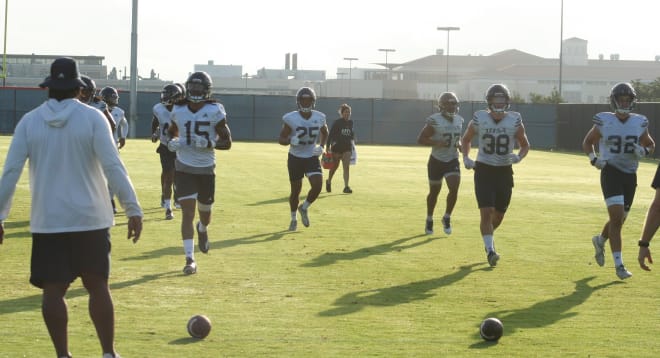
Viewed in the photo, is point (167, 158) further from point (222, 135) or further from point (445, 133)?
point (222, 135)

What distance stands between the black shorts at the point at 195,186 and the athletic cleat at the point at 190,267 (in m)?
0.79

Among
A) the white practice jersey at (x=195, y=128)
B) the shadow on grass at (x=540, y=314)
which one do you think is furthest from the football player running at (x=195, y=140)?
the shadow on grass at (x=540, y=314)

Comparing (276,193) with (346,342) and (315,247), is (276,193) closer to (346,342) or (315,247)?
(315,247)

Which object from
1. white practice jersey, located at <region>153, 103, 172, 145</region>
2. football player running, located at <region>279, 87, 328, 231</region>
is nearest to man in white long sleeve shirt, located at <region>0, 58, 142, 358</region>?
football player running, located at <region>279, 87, 328, 231</region>

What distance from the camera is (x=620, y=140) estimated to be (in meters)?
12.0

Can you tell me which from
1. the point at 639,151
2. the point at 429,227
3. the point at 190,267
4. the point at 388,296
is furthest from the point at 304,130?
the point at 388,296

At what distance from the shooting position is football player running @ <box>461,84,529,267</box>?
512 inches

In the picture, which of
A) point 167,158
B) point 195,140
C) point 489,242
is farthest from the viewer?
point 167,158

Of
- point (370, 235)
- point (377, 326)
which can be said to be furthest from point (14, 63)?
point (377, 326)

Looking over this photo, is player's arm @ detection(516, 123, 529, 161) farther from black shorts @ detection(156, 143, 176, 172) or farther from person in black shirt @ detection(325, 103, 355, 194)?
person in black shirt @ detection(325, 103, 355, 194)

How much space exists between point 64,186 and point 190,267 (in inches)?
200

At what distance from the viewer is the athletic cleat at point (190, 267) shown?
12000 millimetres

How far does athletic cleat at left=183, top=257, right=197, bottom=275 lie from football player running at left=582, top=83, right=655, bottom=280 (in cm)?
434

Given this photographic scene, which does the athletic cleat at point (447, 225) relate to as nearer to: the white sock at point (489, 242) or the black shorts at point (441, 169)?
the black shorts at point (441, 169)
